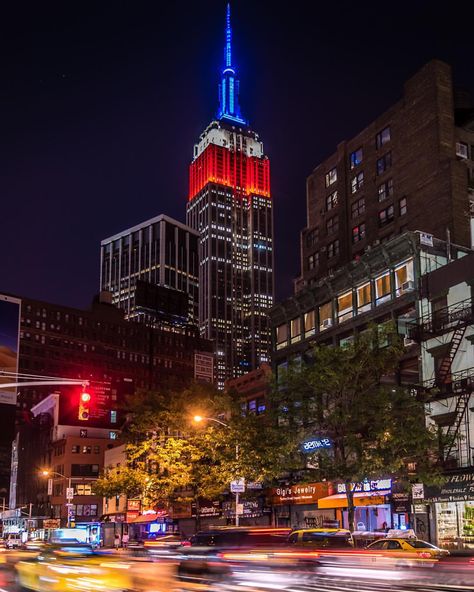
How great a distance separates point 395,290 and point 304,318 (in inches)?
478

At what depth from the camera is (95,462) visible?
11569 cm

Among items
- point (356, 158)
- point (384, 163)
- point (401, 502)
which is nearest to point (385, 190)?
point (384, 163)

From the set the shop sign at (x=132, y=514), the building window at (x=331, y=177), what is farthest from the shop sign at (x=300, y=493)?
the building window at (x=331, y=177)

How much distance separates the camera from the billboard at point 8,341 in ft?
361

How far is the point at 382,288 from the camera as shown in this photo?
53969 mm

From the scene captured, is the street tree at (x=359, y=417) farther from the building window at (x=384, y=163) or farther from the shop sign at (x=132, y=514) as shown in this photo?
the shop sign at (x=132, y=514)

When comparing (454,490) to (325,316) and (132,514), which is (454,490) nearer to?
(325,316)

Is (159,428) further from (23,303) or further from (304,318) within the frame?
(23,303)

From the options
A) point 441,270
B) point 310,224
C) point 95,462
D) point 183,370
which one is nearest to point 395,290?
point 441,270

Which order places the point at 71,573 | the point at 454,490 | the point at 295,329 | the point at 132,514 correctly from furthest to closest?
the point at 132,514, the point at 295,329, the point at 454,490, the point at 71,573

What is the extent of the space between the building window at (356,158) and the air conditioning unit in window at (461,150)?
37.3 feet

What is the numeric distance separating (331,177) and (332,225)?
5190mm

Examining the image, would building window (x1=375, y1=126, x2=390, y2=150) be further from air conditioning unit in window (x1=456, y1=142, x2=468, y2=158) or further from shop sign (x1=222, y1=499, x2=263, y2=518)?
shop sign (x1=222, y1=499, x2=263, y2=518)

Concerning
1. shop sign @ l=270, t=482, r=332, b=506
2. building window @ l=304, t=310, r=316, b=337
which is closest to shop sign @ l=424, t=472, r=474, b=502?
shop sign @ l=270, t=482, r=332, b=506
